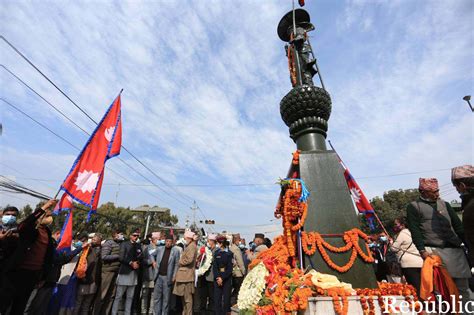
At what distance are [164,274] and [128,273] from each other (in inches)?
32.4

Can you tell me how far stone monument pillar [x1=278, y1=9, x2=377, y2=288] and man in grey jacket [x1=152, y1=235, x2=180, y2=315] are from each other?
3.47 metres

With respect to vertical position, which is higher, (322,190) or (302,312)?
(322,190)

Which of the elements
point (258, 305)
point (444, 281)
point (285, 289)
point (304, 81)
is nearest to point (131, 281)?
point (258, 305)

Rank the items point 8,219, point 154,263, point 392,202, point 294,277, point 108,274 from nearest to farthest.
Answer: point 294,277, point 8,219, point 108,274, point 154,263, point 392,202

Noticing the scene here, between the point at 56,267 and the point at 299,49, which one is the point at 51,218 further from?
the point at 299,49

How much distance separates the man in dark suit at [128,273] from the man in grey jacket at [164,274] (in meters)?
0.56

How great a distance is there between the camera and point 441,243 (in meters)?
2.84

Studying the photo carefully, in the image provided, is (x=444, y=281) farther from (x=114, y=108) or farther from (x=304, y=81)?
(x=114, y=108)

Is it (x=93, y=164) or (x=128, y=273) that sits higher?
(x=93, y=164)

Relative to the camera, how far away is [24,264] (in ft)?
11.0

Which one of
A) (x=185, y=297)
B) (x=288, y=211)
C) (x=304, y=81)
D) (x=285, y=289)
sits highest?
(x=304, y=81)

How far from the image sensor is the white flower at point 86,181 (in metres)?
4.31

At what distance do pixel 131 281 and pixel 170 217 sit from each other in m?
46.2

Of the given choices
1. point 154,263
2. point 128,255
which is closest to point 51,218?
point 128,255
